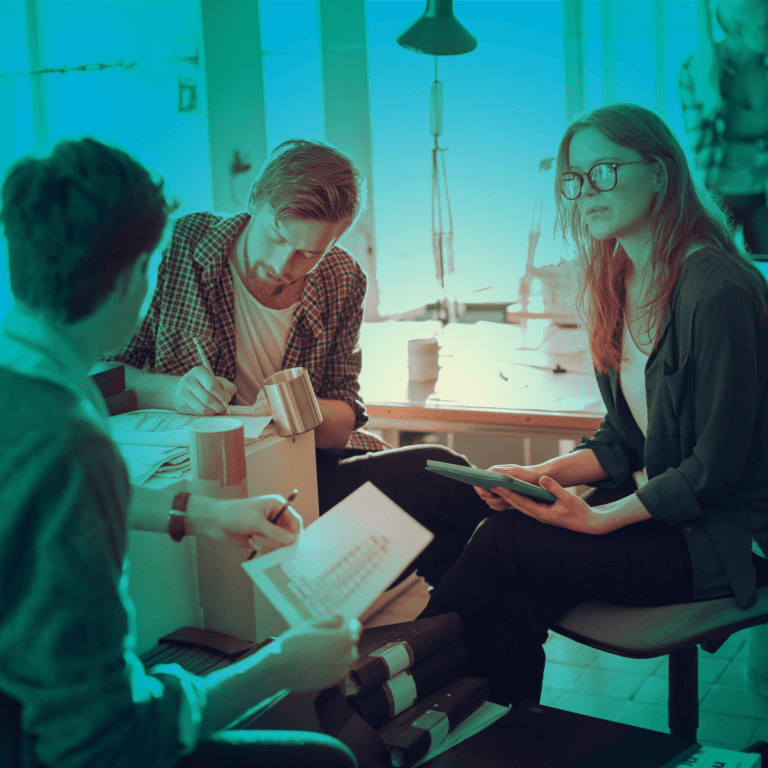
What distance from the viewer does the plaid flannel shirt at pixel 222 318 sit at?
1840mm

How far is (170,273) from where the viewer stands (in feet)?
6.15

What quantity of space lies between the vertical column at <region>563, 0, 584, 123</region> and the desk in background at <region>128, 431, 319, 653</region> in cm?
173

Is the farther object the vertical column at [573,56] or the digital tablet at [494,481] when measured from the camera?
the vertical column at [573,56]

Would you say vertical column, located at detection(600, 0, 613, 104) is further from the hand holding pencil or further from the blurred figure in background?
the hand holding pencil

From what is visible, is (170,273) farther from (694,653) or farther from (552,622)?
(694,653)

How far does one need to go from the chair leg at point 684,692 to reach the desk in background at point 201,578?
72 centimetres

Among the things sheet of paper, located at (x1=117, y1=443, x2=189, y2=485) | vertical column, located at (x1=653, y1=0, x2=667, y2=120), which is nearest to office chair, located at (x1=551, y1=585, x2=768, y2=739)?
sheet of paper, located at (x1=117, y1=443, x2=189, y2=485)

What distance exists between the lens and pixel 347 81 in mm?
2938

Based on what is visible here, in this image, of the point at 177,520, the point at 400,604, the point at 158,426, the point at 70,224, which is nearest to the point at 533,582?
the point at 400,604

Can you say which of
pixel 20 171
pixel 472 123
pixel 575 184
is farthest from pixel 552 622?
pixel 472 123

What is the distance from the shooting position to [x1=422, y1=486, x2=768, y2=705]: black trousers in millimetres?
1336

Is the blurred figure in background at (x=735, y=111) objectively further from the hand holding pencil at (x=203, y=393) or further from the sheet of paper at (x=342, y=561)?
the sheet of paper at (x=342, y=561)

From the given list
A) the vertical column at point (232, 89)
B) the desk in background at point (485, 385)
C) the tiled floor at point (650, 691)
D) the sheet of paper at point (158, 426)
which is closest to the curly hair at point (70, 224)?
the sheet of paper at point (158, 426)

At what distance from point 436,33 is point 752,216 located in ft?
3.54
